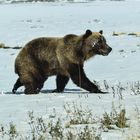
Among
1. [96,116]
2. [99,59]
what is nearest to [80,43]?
[96,116]

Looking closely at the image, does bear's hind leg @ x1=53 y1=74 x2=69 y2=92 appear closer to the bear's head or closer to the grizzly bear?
the grizzly bear

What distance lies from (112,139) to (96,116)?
1.23m

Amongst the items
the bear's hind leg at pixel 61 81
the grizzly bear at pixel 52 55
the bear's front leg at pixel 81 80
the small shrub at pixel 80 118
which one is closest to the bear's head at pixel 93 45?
the grizzly bear at pixel 52 55

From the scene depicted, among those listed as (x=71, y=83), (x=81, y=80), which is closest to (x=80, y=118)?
(x=81, y=80)

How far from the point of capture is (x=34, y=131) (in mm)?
5969

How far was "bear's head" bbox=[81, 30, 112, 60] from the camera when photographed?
11.1 meters

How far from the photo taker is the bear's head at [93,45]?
11102 mm

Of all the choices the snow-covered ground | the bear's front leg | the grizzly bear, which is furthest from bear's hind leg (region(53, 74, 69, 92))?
the bear's front leg

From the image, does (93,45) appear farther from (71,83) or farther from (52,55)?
(71,83)

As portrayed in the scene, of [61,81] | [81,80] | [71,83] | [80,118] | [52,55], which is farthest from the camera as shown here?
[71,83]

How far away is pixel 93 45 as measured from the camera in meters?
11.1

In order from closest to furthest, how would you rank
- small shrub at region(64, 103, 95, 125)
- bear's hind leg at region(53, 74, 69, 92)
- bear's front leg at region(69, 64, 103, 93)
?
1. small shrub at region(64, 103, 95, 125)
2. bear's front leg at region(69, 64, 103, 93)
3. bear's hind leg at region(53, 74, 69, 92)

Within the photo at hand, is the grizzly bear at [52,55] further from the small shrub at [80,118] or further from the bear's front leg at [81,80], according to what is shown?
the small shrub at [80,118]

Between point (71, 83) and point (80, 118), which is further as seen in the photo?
point (71, 83)
